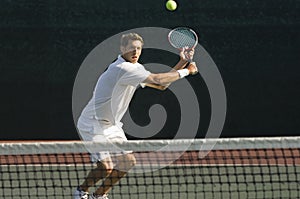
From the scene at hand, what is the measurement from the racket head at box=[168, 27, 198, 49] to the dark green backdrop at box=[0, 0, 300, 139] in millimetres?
2870

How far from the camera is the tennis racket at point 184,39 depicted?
5387 mm

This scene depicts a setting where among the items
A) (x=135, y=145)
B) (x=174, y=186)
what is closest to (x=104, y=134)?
(x=135, y=145)

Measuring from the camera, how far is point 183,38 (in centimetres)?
551

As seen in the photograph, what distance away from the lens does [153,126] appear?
28.2 ft

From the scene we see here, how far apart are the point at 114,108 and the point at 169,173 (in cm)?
151

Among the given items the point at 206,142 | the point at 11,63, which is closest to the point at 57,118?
the point at 11,63

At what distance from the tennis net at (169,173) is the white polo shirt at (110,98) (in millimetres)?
371

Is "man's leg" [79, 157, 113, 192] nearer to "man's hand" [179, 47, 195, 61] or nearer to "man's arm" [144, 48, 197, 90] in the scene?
"man's arm" [144, 48, 197, 90]

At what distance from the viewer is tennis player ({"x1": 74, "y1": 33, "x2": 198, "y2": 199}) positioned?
484 centimetres

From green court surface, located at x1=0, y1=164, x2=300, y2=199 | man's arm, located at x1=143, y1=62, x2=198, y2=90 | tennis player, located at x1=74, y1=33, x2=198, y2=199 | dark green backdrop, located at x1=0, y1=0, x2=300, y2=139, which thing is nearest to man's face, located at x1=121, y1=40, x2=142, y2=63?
tennis player, located at x1=74, y1=33, x2=198, y2=199

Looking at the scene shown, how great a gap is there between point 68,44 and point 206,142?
4359mm

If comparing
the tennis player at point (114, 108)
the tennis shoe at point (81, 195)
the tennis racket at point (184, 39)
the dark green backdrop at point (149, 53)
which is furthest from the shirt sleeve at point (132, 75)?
the dark green backdrop at point (149, 53)

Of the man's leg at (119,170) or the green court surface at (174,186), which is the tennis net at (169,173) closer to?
the green court surface at (174,186)

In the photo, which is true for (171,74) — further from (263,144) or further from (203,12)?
(203,12)
